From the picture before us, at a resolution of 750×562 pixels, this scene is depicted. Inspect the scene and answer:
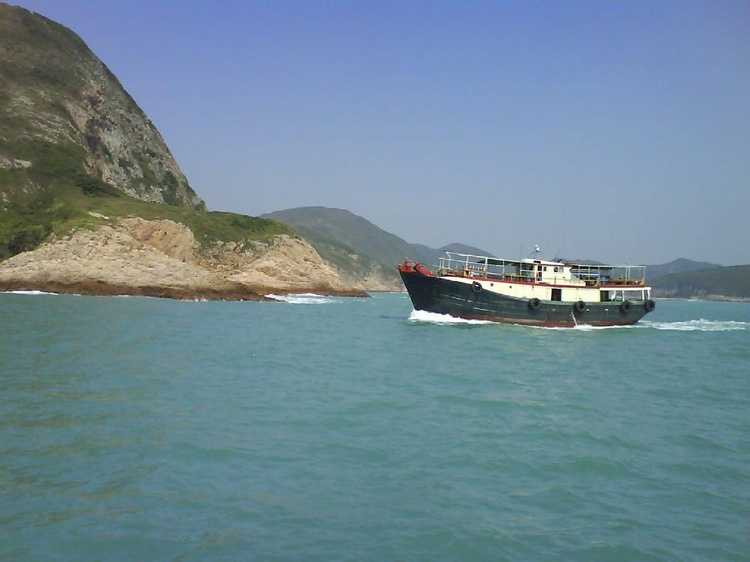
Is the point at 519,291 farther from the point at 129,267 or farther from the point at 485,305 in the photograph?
the point at 129,267

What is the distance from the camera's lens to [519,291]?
45.6 metres

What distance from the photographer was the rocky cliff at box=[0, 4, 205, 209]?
92188 millimetres

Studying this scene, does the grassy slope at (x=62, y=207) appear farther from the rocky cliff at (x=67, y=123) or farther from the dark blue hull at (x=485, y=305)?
the dark blue hull at (x=485, y=305)

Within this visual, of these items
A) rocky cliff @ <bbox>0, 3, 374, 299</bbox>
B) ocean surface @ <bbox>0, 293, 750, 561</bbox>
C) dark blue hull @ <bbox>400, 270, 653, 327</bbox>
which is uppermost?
rocky cliff @ <bbox>0, 3, 374, 299</bbox>

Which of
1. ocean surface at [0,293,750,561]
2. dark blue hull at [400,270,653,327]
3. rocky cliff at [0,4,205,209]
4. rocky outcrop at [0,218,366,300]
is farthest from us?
rocky cliff at [0,4,205,209]

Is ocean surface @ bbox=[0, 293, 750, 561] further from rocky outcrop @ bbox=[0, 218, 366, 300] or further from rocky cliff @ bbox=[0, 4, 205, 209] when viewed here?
rocky cliff @ bbox=[0, 4, 205, 209]

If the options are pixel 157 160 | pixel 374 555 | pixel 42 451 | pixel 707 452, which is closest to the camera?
pixel 374 555

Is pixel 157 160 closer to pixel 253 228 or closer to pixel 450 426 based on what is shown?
pixel 253 228

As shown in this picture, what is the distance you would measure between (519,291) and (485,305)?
310 centimetres

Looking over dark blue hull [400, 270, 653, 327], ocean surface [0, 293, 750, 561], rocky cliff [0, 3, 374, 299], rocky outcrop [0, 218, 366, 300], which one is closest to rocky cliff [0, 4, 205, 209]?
rocky cliff [0, 3, 374, 299]

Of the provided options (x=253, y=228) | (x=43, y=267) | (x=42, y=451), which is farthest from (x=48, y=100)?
(x=42, y=451)

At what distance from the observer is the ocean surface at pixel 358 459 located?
805cm

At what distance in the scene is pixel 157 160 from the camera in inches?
5010

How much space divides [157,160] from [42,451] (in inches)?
4974
